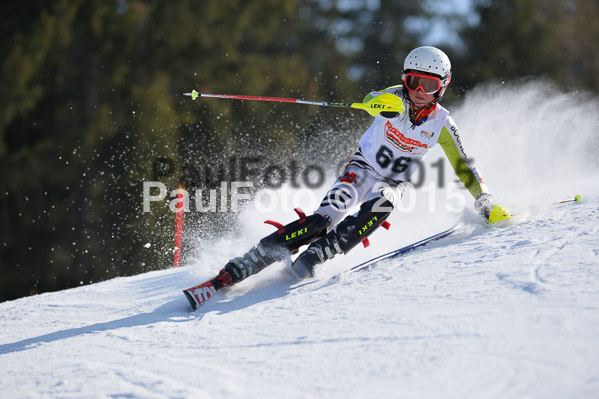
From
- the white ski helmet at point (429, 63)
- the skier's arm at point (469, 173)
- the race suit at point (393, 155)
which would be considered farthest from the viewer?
the skier's arm at point (469, 173)

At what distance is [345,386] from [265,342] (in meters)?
0.70

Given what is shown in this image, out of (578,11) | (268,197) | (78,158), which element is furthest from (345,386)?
(578,11)

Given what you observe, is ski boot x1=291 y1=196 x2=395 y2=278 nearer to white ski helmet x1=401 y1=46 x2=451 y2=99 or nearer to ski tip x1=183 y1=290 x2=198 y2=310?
ski tip x1=183 y1=290 x2=198 y2=310

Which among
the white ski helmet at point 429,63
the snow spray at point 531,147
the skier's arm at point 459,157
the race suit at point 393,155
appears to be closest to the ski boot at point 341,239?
the race suit at point 393,155

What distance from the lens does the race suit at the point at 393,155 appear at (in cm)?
468

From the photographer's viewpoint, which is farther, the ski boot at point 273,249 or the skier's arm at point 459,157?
the skier's arm at point 459,157

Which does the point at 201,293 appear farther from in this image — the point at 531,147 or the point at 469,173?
the point at 531,147

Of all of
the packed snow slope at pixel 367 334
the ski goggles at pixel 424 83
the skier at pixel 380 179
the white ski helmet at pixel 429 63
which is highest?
the white ski helmet at pixel 429 63

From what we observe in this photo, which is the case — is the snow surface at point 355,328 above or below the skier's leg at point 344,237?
below

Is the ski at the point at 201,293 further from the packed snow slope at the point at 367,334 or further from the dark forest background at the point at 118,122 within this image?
the dark forest background at the point at 118,122

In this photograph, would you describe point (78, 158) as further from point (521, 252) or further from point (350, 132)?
point (521, 252)

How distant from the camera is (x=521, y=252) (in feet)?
13.0

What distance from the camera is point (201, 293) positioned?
4.17 m

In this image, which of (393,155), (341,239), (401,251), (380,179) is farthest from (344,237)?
(393,155)
